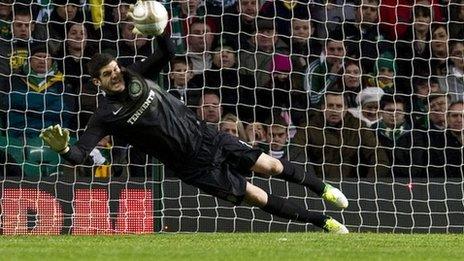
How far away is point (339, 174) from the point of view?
1413 cm

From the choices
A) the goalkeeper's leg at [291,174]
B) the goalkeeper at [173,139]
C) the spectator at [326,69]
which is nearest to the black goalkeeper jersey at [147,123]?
the goalkeeper at [173,139]

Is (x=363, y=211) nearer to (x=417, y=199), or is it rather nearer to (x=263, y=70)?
(x=417, y=199)

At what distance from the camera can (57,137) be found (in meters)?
10.4

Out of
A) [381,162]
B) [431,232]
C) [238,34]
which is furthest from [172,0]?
[431,232]

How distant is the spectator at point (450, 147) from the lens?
14203 mm

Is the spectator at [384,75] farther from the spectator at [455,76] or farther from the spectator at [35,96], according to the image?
the spectator at [35,96]

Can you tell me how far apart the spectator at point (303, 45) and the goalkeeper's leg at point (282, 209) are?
119 inches

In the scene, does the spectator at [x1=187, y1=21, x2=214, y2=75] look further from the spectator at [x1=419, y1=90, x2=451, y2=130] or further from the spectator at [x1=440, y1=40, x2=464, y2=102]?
the spectator at [x1=440, y1=40, x2=464, y2=102]

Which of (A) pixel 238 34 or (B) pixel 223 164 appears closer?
(B) pixel 223 164

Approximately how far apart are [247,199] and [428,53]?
4.10m

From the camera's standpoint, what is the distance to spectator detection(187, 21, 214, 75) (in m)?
14.2

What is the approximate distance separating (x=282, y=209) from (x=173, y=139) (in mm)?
1241

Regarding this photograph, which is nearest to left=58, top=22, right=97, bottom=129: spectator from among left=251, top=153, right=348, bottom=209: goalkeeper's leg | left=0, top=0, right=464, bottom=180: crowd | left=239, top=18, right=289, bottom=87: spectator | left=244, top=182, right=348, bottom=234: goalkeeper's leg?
left=0, top=0, right=464, bottom=180: crowd

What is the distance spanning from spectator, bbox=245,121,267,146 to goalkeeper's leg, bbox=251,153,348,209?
7.83 ft
